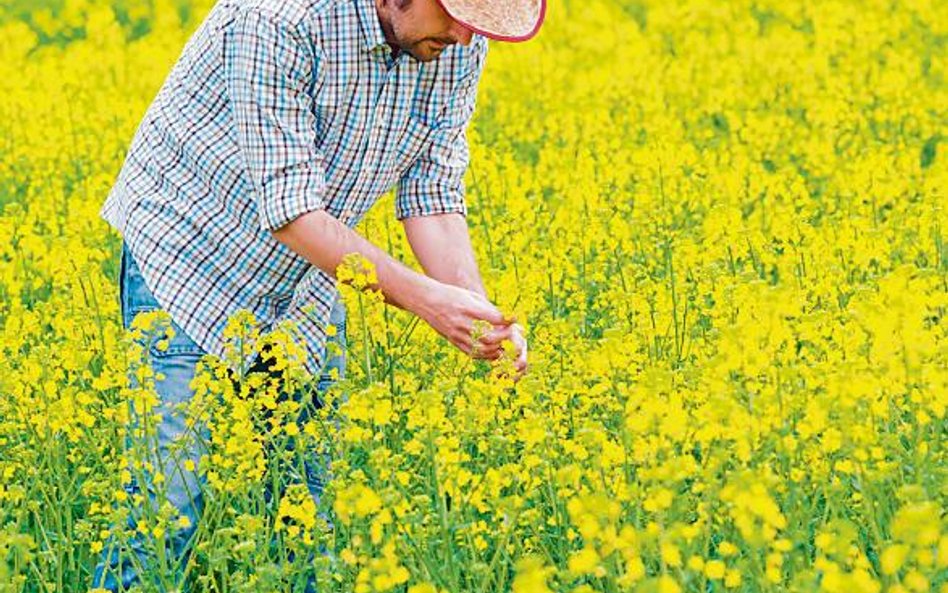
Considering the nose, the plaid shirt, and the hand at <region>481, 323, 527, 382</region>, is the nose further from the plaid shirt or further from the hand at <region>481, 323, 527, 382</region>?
the hand at <region>481, 323, 527, 382</region>

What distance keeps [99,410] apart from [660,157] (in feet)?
8.10

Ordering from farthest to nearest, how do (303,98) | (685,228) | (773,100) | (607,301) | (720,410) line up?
(773,100), (685,228), (607,301), (303,98), (720,410)

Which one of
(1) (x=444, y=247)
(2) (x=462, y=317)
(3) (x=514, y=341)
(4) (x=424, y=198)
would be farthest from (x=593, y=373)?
(4) (x=424, y=198)

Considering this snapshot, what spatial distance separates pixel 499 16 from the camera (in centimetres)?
411

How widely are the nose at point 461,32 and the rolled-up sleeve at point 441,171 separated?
0.43 meters

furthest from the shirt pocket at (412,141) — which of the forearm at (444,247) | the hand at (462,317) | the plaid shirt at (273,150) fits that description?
the hand at (462,317)

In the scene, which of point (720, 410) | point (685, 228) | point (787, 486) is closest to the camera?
point (720, 410)

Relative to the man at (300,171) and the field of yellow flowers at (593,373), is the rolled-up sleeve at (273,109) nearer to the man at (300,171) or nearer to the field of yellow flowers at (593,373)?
the man at (300,171)

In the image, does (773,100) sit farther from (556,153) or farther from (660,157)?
(660,157)

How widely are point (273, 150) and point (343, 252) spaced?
269 mm

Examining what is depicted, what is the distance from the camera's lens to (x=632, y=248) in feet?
19.9

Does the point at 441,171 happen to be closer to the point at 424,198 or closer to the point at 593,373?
the point at 424,198

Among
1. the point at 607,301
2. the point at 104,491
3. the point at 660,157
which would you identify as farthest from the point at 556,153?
the point at 104,491

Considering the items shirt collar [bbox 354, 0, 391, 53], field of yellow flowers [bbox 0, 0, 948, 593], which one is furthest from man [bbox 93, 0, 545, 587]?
field of yellow flowers [bbox 0, 0, 948, 593]
